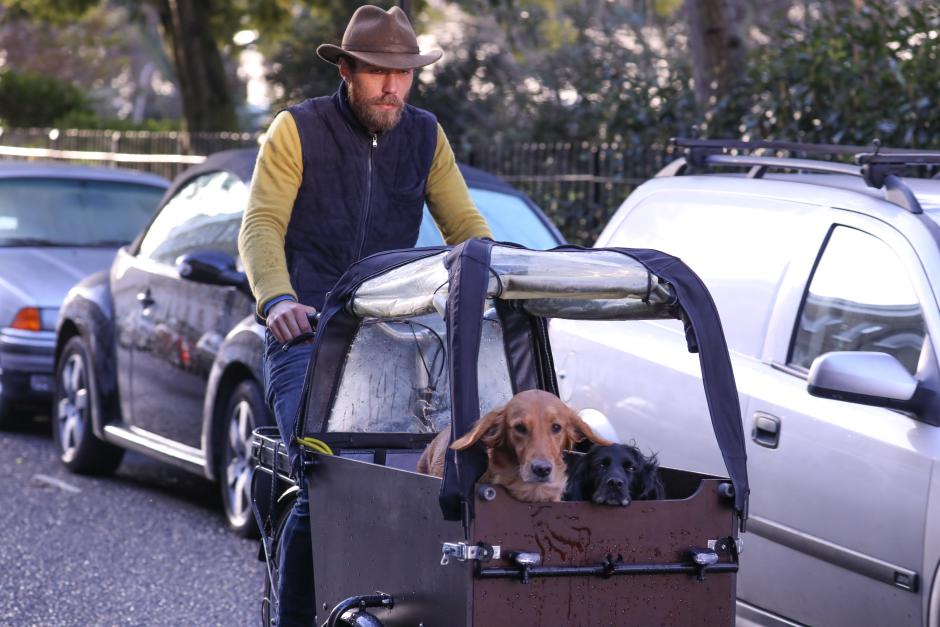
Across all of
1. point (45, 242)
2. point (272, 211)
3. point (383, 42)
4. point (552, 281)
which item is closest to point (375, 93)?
point (383, 42)

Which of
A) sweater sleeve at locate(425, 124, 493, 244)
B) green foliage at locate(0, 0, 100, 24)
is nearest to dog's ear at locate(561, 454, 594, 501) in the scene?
sweater sleeve at locate(425, 124, 493, 244)

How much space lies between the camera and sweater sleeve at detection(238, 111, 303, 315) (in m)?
4.56

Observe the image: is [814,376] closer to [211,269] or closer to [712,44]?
[211,269]

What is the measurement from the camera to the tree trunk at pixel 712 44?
480 inches

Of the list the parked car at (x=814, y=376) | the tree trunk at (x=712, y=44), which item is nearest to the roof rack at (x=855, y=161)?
the parked car at (x=814, y=376)

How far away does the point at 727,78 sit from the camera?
11961 millimetres

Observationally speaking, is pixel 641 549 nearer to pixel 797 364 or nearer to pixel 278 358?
pixel 278 358

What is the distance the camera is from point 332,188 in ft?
15.8

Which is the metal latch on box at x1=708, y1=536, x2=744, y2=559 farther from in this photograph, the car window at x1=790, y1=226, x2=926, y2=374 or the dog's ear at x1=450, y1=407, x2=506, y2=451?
the car window at x1=790, y1=226, x2=926, y2=374

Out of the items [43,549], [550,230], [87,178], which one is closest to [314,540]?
[43,549]

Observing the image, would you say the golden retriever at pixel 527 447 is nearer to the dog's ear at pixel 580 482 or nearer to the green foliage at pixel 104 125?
the dog's ear at pixel 580 482

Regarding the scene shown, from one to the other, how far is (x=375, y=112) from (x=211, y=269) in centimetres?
258

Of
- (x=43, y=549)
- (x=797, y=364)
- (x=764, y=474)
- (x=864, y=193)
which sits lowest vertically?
(x=43, y=549)

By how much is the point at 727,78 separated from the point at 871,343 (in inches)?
281
